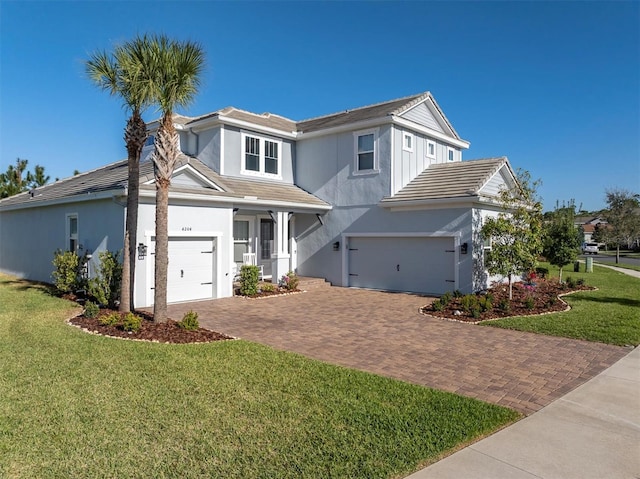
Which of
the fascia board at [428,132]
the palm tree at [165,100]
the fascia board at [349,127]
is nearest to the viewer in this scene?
the palm tree at [165,100]

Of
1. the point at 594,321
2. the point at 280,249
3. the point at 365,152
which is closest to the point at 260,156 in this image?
the point at 280,249

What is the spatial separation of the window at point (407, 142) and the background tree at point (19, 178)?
24521 mm

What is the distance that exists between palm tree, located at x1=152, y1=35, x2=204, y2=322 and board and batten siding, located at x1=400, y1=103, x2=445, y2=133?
941cm

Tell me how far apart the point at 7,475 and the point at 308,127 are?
17726mm

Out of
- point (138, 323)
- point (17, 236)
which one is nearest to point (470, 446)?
point (138, 323)

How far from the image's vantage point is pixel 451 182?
50.9 ft

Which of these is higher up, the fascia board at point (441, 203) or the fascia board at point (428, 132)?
the fascia board at point (428, 132)

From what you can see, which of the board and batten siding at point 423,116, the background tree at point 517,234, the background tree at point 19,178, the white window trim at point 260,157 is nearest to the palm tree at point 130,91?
the white window trim at point 260,157

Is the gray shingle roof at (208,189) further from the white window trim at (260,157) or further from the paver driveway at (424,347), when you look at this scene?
the paver driveway at (424,347)

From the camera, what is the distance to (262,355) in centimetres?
746

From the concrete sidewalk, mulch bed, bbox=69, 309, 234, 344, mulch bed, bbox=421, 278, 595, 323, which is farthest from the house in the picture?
the concrete sidewalk

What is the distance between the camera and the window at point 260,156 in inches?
693

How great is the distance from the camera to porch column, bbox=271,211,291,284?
55.3 feet

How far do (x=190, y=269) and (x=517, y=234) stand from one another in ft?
34.5
